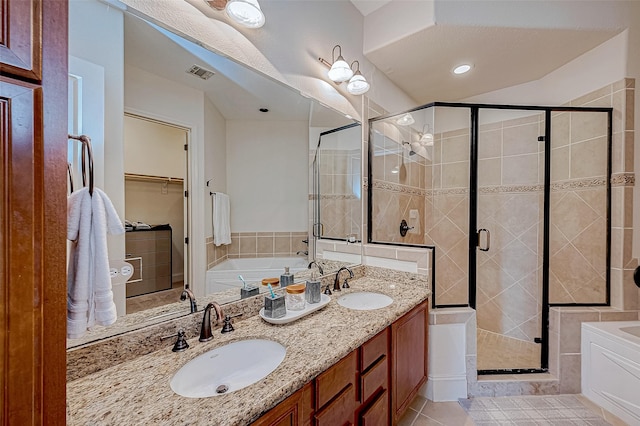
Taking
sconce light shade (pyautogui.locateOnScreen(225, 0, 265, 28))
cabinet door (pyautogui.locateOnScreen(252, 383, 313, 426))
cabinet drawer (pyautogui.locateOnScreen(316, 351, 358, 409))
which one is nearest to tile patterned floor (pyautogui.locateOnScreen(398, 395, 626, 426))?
cabinet drawer (pyautogui.locateOnScreen(316, 351, 358, 409))

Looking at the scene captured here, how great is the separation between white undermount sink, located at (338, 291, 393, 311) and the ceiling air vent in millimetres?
1451

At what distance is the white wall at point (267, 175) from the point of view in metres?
1.53

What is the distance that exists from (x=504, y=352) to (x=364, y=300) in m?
1.61

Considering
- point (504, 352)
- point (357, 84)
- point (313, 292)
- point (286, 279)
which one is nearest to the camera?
point (313, 292)

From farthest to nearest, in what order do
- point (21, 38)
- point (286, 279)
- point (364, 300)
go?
point (364, 300) < point (286, 279) < point (21, 38)

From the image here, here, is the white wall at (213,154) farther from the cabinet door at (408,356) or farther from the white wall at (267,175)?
the cabinet door at (408,356)

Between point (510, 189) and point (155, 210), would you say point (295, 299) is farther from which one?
point (510, 189)

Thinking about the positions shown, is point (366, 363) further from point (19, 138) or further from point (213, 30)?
point (213, 30)

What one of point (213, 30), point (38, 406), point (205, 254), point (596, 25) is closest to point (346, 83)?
point (213, 30)

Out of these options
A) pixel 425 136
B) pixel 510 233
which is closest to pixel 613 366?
pixel 510 233

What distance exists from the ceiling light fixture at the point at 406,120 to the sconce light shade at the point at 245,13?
1.41 m

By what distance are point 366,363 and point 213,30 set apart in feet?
5.53

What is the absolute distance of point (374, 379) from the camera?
1.24m

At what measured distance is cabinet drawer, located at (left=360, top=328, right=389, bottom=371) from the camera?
3.82 feet
